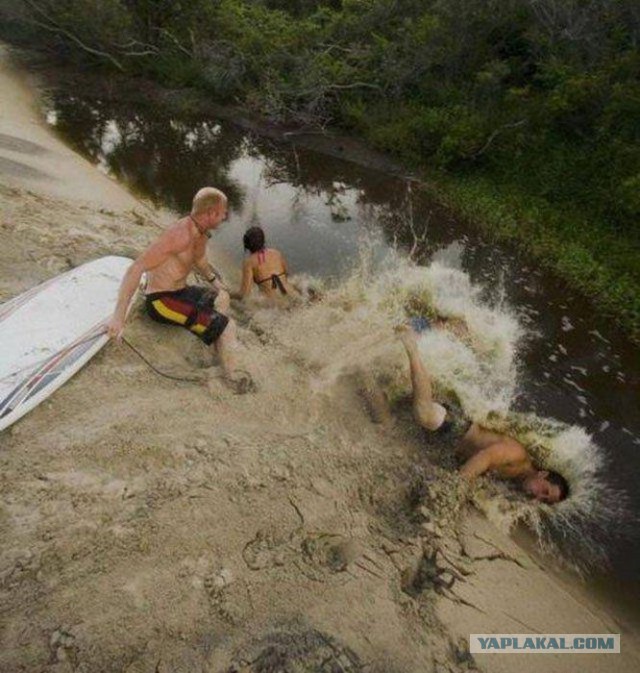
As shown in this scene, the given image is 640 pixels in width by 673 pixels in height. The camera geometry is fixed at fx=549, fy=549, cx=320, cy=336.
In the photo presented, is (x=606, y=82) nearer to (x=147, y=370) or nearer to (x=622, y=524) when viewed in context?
(x=622, y=524)

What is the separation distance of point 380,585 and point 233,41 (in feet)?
46.8

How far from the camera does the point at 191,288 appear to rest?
5508 millimetres

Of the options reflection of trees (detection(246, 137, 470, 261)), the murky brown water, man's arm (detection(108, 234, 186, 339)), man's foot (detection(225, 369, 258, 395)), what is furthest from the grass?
man's arm (detection(108, 234, 186, 339))

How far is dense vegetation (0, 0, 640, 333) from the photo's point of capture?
960 cm

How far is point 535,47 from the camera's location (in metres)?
11.8

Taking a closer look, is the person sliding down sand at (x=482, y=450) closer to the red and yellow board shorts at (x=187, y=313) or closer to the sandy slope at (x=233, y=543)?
the sandy slope at (x=233, y=543)

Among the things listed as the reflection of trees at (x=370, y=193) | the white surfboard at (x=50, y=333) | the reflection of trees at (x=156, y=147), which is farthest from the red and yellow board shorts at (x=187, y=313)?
the reflection of trees at (x=156, y=147)

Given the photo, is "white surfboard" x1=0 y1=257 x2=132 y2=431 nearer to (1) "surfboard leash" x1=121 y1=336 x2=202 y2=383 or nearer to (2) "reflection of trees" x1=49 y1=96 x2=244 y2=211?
(1) "surfboard leash" x1=121 y1=336 x2=202 y2=383

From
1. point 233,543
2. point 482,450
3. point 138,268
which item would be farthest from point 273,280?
point 233,543

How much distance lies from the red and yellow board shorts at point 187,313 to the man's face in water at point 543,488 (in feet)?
10.7

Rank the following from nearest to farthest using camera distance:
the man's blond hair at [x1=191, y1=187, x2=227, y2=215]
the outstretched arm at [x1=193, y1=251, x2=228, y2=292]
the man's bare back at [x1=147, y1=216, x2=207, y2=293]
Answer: the man's blond hair at [x1=191, y1=187, x2=227, y2=215] → the man's bare back at [x1=147, y1=216, x2=207, y2=293] → the outstretched arm at [x1=193, y1=251, x2=228, y2=292]

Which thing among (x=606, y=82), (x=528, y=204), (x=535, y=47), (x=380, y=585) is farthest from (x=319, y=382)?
(x=535, y=47)

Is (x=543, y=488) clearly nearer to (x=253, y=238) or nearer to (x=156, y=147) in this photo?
(x=253, y=238)

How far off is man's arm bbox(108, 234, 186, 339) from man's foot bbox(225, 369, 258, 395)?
119 cm
